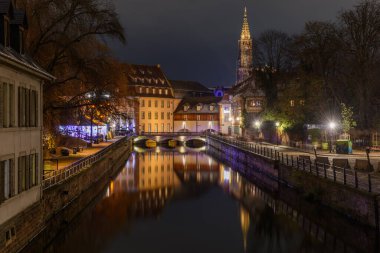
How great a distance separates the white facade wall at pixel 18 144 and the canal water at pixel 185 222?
6.23 ft

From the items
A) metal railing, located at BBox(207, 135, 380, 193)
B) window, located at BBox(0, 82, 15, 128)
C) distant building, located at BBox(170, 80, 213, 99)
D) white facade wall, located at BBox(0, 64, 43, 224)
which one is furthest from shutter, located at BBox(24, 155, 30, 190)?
distant building, located at BBox(170, 80, 213, 99)

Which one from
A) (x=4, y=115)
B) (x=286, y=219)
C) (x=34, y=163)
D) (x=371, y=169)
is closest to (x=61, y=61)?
(x=34, y=163)

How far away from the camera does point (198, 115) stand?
109625mm

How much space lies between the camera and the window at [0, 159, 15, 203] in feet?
48.1

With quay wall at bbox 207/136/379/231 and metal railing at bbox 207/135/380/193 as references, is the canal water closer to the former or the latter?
quay wall at bbox 207/136/379/231

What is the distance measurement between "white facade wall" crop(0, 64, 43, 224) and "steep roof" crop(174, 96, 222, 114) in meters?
90.4

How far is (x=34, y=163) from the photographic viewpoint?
18.5 meters

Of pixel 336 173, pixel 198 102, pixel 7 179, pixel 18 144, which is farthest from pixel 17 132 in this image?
pixel 198 102

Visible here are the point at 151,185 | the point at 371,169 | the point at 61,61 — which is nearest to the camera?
the point at 371,169

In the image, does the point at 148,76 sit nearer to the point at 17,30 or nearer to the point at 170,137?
the point at 170,137

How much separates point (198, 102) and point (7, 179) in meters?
97.0

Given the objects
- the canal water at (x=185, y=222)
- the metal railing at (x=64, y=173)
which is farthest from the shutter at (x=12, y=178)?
the metal railing at (x=64, y=173)

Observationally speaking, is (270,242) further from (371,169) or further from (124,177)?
(124,177)

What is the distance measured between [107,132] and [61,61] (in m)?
49.8
